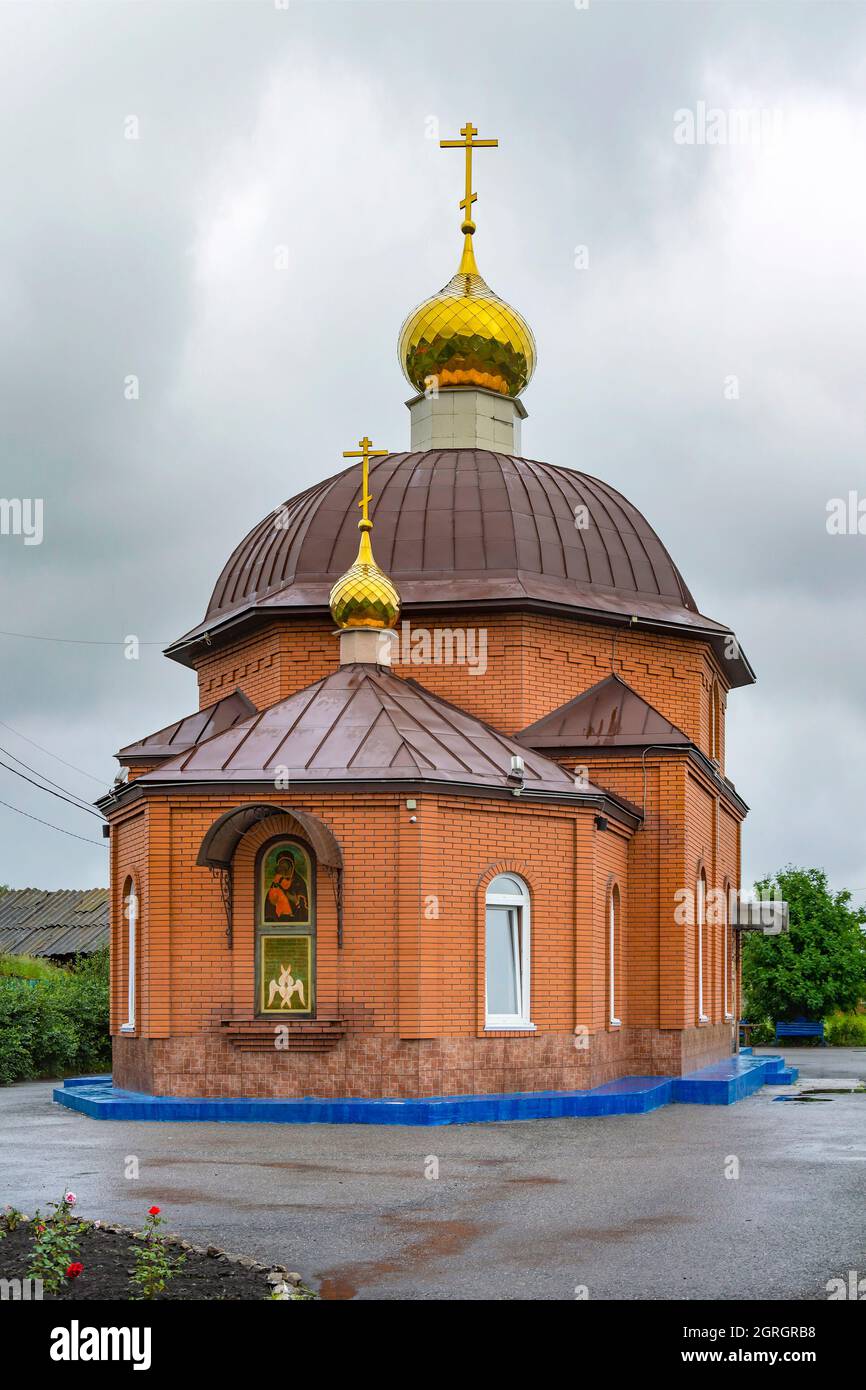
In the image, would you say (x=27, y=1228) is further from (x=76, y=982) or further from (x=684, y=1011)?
(x=76, y=982)

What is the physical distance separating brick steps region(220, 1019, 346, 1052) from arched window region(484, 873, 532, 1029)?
1653mm

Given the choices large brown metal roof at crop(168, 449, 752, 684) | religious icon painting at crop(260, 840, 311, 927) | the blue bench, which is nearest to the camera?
religious icon painting at crop(260, 840, 311, 927)

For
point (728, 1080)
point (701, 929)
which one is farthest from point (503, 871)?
point (701, 929)

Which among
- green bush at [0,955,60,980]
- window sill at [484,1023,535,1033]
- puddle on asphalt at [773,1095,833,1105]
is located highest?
window sill at [484,1023,535,1033]

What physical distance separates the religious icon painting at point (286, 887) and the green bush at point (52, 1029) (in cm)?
562

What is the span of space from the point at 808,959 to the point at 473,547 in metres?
16.1

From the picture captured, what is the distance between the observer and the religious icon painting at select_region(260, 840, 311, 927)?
14.8 meters

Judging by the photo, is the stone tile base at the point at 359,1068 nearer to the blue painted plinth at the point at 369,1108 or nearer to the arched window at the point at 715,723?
the blue painted plinth at the point at 369,1108

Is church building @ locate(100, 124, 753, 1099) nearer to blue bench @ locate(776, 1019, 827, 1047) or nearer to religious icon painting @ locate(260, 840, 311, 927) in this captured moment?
religious icon painting @ locate(260, 840, 311, 927)

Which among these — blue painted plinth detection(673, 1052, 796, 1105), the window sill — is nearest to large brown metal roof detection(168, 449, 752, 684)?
the window sill

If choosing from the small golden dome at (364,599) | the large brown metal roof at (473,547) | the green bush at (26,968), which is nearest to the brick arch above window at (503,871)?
the small golden dome at (364,599)

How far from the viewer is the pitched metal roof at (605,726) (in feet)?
59.0

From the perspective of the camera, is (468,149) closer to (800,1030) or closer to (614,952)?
(614,952)

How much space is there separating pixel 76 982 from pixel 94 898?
15471mm
